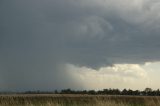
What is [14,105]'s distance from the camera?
92.5ft

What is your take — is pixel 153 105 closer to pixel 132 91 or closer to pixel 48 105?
pixel 48 105

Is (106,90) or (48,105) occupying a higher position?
(106,90)

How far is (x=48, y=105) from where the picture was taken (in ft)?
88.7

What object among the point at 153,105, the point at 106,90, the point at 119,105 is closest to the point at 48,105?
the point at 119,105

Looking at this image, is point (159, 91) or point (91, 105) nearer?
point (91, 105)

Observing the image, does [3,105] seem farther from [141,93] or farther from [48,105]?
[141,93]

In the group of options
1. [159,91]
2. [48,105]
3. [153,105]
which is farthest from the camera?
[159,91]

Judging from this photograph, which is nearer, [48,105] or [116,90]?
[48,105]

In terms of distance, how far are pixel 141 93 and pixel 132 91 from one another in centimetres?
176

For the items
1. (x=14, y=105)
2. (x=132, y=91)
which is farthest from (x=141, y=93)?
(x=14, y=105)

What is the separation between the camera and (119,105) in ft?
92.5

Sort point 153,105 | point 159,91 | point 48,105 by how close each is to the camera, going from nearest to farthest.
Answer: point 48,105 < point 153,105 < point 159,91

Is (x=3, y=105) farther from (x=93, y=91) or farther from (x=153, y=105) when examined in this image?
(x=93, y=91)

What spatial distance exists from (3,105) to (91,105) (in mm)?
6472
